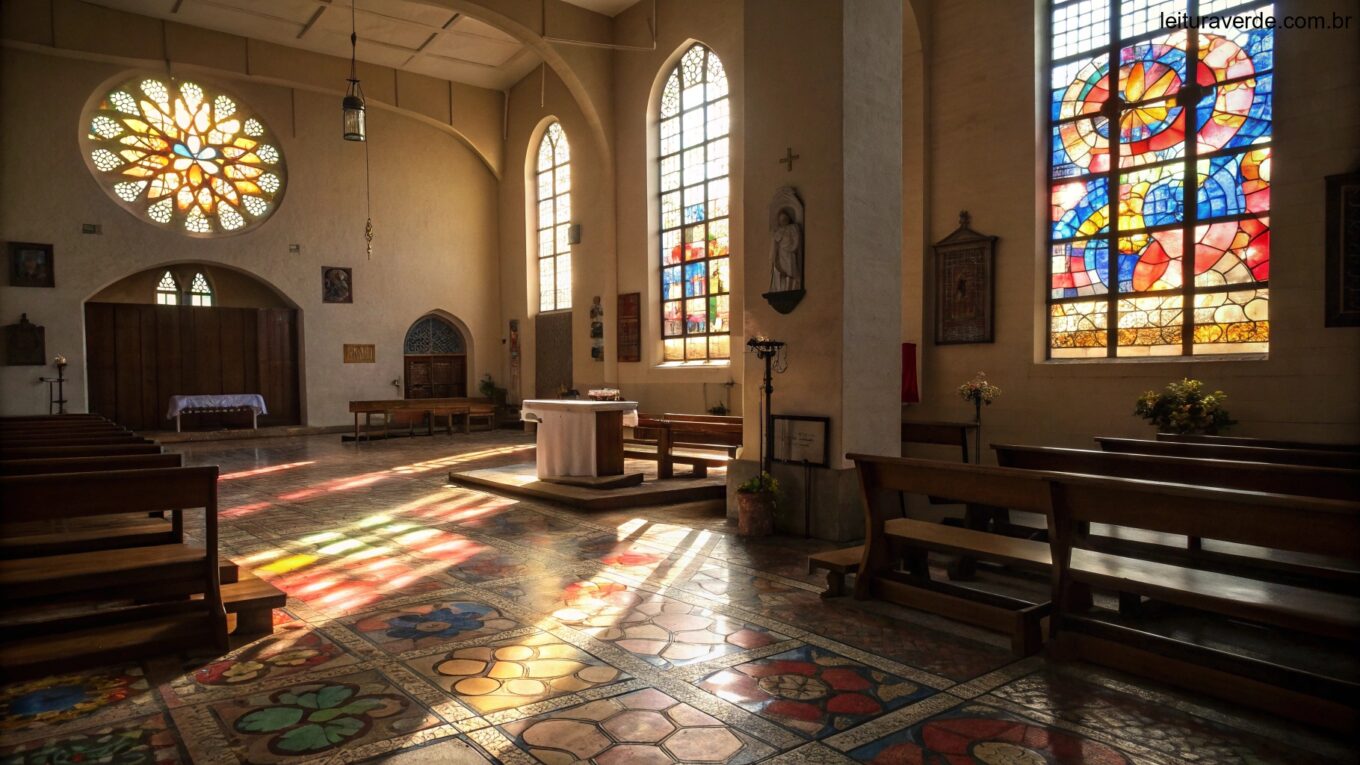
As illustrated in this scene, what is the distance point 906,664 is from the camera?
320cm

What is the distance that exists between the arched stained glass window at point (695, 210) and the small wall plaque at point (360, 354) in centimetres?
661

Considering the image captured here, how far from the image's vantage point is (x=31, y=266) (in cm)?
1298

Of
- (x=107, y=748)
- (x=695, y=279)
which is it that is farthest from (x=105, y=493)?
→ (x=695, y=279)

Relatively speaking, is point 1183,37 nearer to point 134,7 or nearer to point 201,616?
point 201,616

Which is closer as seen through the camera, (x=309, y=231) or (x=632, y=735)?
(x=632, y=735)

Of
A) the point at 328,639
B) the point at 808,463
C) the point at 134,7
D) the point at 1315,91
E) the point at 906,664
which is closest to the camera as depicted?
the point at 906,664

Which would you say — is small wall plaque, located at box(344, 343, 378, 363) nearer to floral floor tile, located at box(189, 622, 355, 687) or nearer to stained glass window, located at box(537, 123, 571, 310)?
stained glass window, located at box(537, 123, 571, 310)

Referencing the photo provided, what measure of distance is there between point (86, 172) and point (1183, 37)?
52.9 ft

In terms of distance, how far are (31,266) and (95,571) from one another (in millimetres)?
13118

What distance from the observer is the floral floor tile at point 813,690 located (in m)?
2.70

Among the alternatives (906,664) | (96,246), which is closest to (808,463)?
(906,664)

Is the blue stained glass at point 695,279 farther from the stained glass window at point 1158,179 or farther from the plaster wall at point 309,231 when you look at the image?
the plaster wall at point 309,231

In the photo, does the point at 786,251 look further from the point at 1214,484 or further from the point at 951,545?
the point at 1214,484

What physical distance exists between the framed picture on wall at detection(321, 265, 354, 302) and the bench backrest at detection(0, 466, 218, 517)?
13.7 meters
